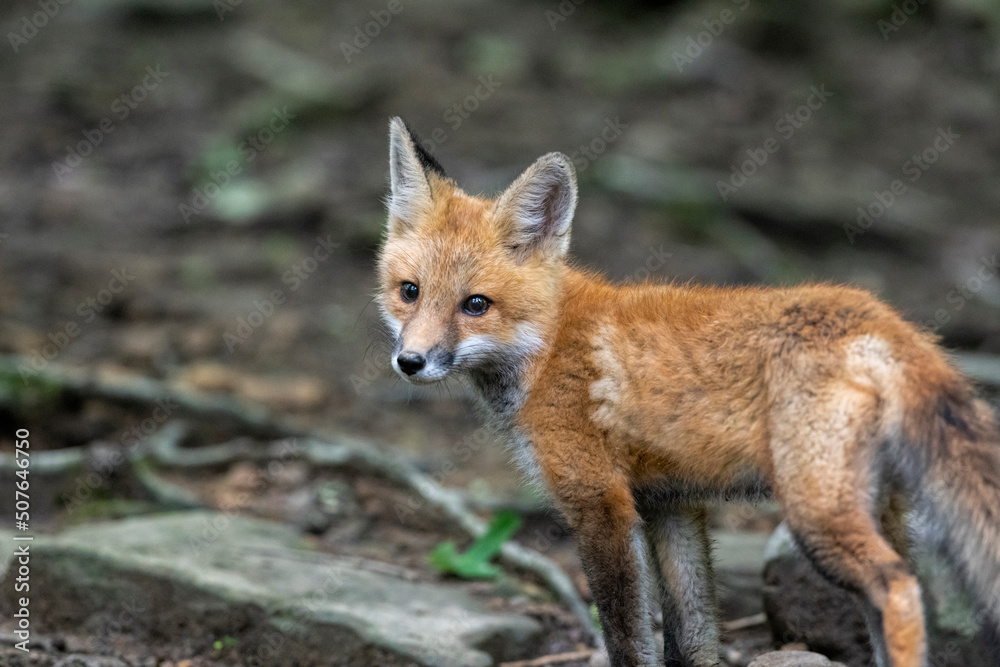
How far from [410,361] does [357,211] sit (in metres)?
8.22

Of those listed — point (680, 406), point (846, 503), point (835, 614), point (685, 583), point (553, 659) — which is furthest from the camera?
point (553, 659)

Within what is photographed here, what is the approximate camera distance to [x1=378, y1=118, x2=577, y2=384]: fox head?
462cm

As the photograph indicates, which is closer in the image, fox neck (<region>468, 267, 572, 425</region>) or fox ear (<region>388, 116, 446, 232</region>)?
fox neck (<region>468, 267, 572, 425</region>)

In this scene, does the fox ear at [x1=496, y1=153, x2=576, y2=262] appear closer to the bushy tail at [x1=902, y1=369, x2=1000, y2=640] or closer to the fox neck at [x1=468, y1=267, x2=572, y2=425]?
the fox neck at [x1=468, y1=267, x2=572, y2=425]

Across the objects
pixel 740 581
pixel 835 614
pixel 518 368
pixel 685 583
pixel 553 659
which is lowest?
pixel 553 659

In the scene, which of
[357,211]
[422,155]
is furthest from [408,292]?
[357,211]

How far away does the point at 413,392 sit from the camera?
9.74 m

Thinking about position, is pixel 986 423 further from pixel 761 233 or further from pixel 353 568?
pixel 761 233

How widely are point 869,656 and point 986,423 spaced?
80.0 inches

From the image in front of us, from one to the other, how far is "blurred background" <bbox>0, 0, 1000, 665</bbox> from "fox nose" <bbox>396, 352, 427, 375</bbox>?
45.8 inches

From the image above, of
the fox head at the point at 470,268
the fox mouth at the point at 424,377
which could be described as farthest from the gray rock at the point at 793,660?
the fox mouth at the point at 424,377

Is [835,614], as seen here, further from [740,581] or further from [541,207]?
[541,207]

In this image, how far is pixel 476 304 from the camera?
476 centimetres

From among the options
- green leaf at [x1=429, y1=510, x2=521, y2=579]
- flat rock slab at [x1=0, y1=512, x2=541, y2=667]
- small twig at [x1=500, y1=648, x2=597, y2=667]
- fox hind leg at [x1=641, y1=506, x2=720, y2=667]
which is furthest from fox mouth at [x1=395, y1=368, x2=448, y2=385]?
green leaf at [x1=429, y1=510, x2=521, y2=579]
